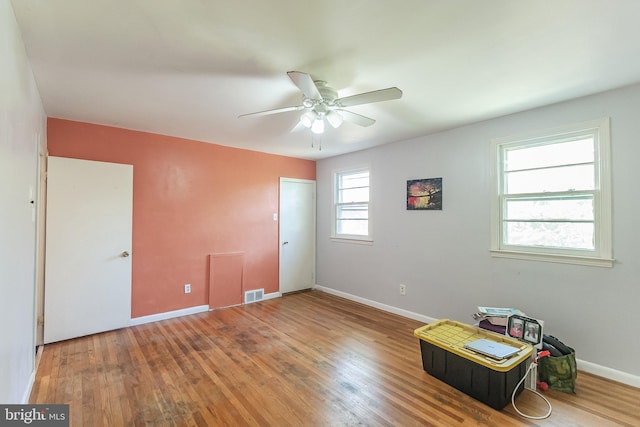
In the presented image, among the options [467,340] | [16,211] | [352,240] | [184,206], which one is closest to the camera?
[16,211]

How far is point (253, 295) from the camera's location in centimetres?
460

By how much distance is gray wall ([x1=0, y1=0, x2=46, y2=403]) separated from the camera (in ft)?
4.64

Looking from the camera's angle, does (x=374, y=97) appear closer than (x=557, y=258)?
Yes

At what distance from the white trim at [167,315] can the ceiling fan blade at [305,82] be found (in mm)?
3362

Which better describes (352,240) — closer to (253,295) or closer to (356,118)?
(253,295)

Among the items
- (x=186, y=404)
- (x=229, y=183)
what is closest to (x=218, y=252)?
(x=229, y=183)

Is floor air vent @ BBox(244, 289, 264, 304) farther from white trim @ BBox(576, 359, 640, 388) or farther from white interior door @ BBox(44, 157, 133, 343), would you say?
white trim @ BBox(576, 359, 640, 388)

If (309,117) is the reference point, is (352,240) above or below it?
below

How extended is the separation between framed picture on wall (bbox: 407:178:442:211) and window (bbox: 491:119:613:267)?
0.65 metres

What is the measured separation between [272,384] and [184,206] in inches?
104

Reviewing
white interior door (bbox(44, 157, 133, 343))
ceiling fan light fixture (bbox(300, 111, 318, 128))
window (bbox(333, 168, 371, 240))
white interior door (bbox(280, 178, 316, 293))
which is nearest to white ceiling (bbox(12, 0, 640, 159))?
ceiling fan light fixture (bbox(300, 111, 318, 128))

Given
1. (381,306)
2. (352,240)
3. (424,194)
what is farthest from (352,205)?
(381,306)

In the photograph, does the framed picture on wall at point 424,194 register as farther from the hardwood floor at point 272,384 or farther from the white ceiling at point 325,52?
the hardwood floor at point 272,384

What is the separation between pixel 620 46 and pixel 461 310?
2.69 metres
